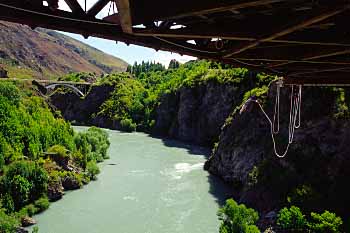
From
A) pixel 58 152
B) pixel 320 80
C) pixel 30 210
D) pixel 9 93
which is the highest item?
pixel 9 93

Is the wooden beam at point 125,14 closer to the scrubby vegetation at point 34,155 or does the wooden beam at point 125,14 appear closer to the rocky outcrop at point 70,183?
the scrubby vegetation at point 34,155

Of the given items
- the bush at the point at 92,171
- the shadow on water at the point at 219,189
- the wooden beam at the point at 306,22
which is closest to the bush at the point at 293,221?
the shadow on water at the point at 219,189

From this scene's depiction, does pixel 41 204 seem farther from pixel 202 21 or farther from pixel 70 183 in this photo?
pixel 202 21

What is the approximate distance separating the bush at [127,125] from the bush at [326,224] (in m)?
74.3

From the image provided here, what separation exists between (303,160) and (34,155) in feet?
83.7

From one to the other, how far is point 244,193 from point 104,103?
8398cm

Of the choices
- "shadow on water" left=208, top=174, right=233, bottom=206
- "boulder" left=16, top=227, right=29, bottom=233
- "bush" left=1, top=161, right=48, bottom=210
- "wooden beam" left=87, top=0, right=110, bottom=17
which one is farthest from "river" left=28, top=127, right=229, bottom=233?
"wooden beam" left=87, top=0, right=110, bottom=17

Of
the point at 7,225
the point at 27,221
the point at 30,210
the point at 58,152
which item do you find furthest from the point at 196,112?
the point at 7,225

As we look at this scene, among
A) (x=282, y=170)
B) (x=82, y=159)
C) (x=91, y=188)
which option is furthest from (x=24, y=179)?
(x=282, y=170)

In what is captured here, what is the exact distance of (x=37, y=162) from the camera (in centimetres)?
4184

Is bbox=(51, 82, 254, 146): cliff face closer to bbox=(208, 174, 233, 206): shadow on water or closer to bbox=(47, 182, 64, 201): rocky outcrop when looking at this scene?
bbox=(208, 174, 233, 206): shadow on water

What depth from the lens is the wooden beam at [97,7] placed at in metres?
6.74

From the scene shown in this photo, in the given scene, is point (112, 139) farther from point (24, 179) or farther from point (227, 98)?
point (24, 179)

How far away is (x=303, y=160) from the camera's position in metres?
36.8
